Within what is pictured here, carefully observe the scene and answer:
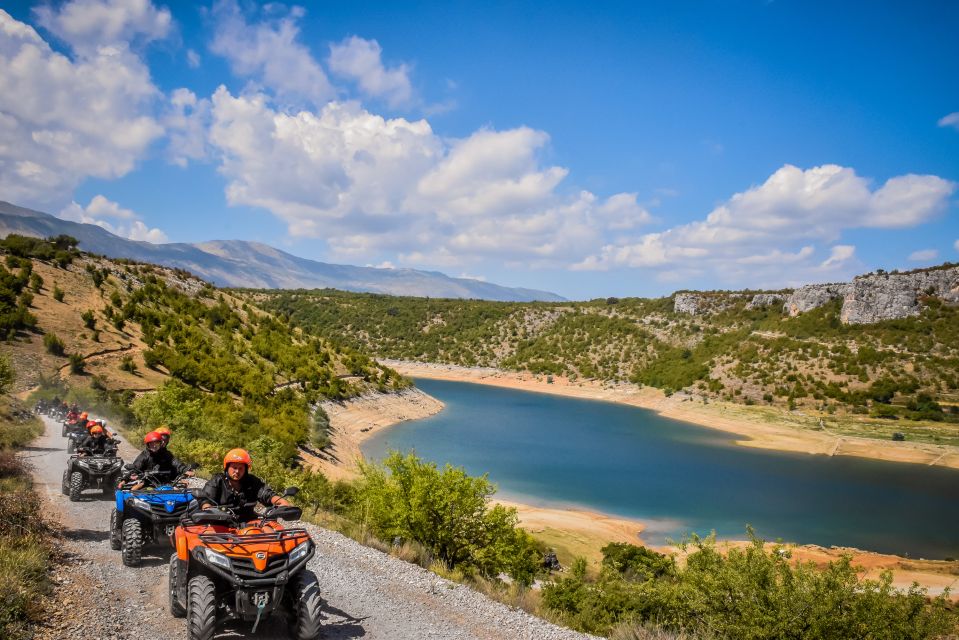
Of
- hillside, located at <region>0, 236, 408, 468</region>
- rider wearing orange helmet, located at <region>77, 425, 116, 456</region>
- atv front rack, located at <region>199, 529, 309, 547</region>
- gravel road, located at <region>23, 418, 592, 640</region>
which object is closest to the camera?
atv front rack, located at <region>199, 529, 309, 547</region>

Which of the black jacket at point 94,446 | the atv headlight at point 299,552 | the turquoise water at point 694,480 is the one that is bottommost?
the turquoise water at point 694,480

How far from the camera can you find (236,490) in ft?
20.6

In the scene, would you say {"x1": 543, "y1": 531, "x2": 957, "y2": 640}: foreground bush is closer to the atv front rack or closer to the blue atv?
the atv front rack

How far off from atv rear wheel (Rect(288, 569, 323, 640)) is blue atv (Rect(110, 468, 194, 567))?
310 cm

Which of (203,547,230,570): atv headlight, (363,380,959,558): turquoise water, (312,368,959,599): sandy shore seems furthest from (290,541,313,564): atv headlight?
(363,380,959,558): turquoise water

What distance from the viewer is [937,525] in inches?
1278

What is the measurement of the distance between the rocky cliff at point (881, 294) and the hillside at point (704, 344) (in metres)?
0.91

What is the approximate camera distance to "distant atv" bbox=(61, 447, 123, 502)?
11180 mm

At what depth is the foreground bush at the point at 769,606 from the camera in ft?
28.8

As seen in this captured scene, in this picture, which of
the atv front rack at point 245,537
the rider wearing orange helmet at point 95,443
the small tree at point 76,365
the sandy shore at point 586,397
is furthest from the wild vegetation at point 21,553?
the small tree at point 76,365

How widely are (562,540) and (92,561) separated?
20.0 metres

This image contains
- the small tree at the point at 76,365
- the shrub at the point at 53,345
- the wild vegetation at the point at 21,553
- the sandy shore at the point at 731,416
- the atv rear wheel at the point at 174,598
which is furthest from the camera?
the sandy shore at the point at 731,416

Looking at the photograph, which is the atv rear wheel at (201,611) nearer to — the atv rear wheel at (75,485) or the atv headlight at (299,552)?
the atv headlight at (299,552)

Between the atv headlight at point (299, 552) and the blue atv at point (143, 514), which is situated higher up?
the atv headlight at point (299, 552)
